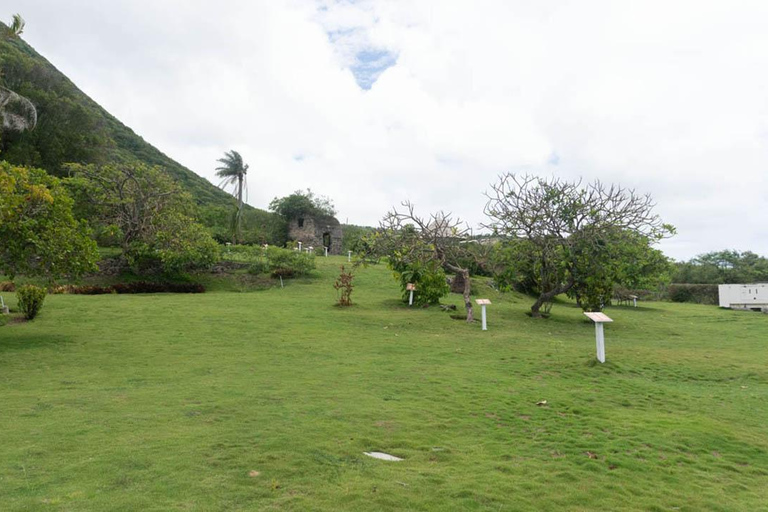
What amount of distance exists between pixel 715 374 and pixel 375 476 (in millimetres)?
9052

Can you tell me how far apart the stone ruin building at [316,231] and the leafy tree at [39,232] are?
107 ft

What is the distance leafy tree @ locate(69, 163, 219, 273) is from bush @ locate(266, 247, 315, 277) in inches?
124

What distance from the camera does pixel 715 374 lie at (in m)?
10.2

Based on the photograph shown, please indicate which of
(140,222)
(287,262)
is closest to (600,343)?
(287,262)

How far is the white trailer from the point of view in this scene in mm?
25266

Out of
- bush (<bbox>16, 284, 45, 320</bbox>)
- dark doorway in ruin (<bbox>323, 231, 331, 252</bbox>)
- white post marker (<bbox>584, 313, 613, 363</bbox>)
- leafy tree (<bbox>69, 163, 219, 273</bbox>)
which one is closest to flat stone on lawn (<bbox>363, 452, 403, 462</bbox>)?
white post marker (<bbox>584, 313, 613, 363</bbox>)

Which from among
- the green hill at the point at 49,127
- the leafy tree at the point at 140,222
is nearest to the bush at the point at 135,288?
A: the leafy tree at the point at 140,222

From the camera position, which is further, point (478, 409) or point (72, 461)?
point (478, 409)

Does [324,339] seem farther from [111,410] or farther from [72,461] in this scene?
[72,461]

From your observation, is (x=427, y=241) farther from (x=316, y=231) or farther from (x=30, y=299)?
(x=316, y=231)

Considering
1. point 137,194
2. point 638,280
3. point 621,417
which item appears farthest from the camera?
point 137,194

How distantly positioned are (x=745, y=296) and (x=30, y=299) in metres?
32.0

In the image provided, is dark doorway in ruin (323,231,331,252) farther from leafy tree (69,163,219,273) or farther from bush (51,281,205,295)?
bush (51,281,205,295)

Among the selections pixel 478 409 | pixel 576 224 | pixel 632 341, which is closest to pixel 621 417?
pixel 478 409
